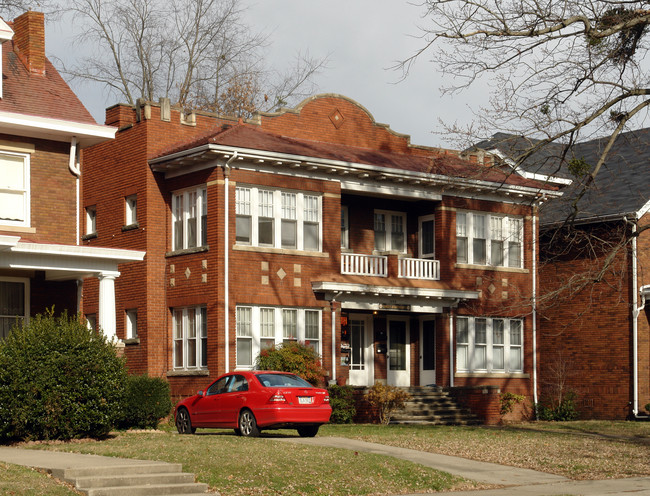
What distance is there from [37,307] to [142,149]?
277 inches

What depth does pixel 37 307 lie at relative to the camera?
25.1 metres

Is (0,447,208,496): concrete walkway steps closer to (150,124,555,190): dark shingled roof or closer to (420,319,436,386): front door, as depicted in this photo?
(150,124,555,190): dark shingled roof

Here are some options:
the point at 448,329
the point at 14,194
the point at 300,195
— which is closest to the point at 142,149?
the point at 300,195

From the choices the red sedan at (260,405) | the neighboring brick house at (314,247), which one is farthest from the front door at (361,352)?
the red sedan at (260,405)

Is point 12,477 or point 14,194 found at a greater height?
point 14,194

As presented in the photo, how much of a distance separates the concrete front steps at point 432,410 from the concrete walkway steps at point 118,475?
48.4 feet

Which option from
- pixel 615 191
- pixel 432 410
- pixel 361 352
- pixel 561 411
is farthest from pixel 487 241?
pixel 432 410

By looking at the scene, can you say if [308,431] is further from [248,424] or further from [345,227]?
[345,227]

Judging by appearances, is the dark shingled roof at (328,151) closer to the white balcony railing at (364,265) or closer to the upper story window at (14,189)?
the white balcony railing at (364,265)

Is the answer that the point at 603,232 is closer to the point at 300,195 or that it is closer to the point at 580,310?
the point at 580,310

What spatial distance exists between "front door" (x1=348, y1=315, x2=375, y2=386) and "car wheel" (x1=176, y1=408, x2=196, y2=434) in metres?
9.78

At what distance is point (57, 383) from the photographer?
19.8 metres

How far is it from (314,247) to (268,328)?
290 cm

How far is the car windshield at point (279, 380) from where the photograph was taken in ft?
73.3
